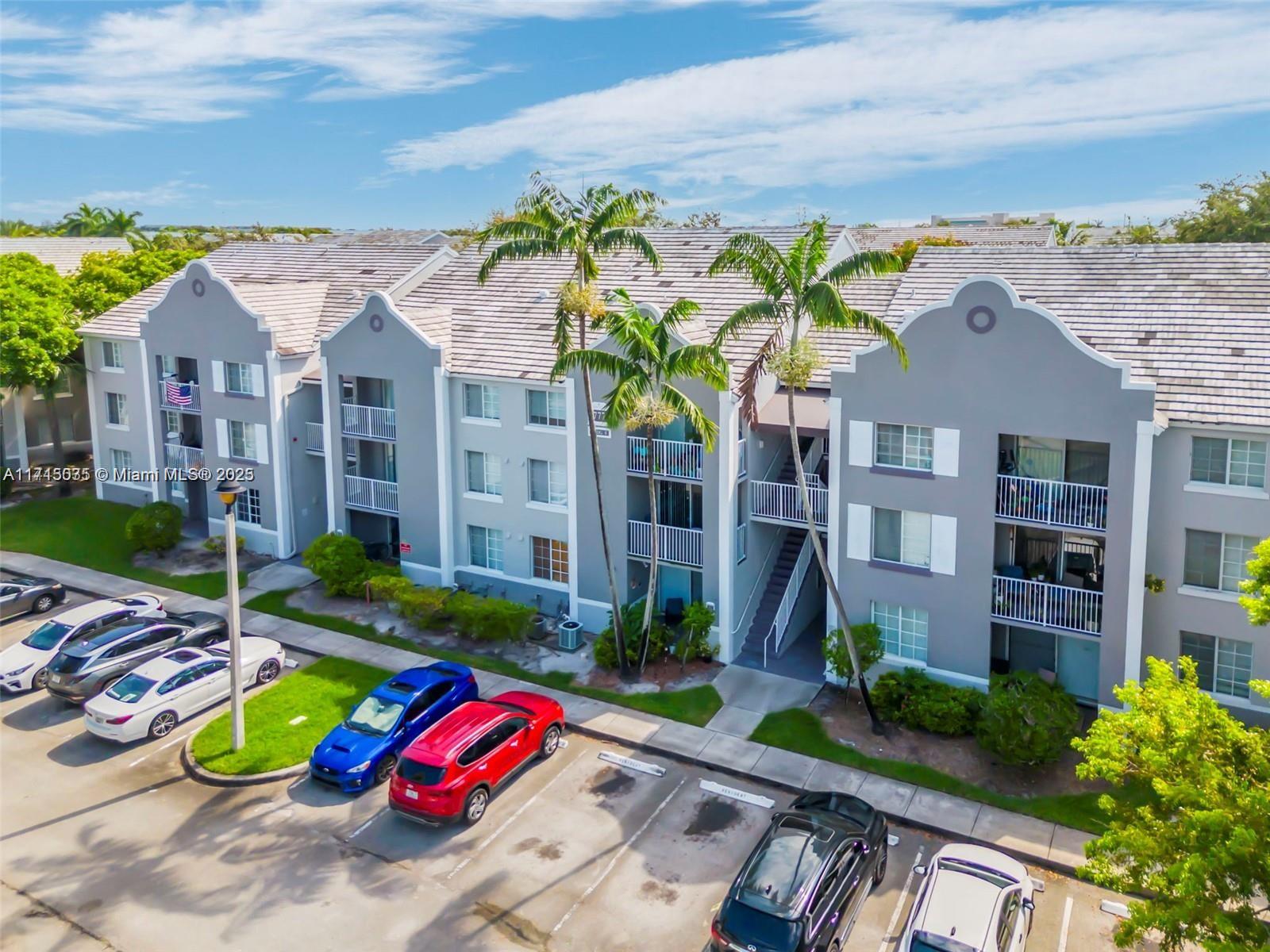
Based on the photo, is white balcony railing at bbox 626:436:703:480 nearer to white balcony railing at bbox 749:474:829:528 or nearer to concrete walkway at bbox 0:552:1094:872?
white balcony railing at bbox 749:474:829:528

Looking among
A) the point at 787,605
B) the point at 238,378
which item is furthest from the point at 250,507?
the point at 787,605

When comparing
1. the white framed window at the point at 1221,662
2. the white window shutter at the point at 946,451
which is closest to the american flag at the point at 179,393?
the white window shutter at the point at 946,451

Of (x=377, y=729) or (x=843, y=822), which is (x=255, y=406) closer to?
(x=377, y=729)

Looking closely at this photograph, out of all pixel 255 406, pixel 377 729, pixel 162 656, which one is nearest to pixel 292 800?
pixel 377 729

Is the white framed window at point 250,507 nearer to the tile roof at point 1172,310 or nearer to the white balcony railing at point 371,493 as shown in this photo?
the white balcony railing at point 371,493

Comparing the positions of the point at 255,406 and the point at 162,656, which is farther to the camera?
the point at 255,406

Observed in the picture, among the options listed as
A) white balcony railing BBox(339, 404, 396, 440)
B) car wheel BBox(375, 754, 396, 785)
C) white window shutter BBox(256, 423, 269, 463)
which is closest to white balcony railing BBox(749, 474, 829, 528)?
car wheel BBox(375, 754, 396, 785)
